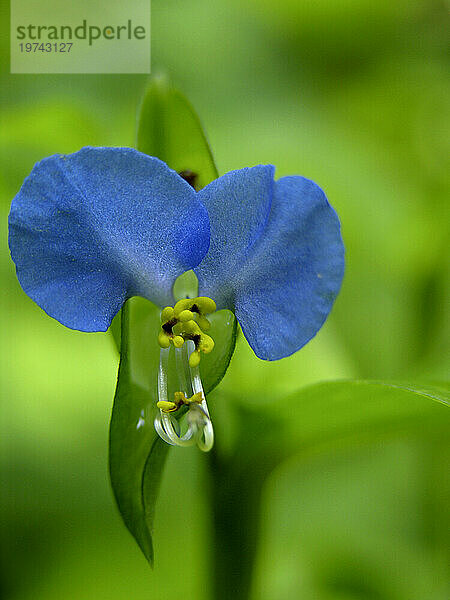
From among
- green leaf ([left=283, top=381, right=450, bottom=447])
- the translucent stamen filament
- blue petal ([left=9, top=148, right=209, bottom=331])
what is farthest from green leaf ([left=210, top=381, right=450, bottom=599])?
blue petal ([left=9, top=148, right=209, bottom=331])

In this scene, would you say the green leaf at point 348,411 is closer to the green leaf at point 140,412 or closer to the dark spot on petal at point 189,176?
the green leaf at point 140,412

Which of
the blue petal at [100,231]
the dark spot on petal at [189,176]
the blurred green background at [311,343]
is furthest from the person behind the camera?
the blurred green background at [311,343]

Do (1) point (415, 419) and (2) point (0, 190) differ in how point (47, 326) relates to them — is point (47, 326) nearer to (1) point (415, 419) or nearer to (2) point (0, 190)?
(2) point (0, 190)

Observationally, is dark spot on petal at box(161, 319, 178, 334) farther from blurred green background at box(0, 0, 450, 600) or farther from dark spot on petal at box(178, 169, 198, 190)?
blurred green background at box(0, 0, 450, 600)

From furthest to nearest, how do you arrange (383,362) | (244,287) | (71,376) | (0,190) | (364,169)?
(364,169) → (383,362) → (71,376) → (0,190) → (244,287)

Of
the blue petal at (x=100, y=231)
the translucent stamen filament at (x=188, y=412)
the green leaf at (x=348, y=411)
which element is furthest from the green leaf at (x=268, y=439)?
the blue petal at (x=100, y=231)

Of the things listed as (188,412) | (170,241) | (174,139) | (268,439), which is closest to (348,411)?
(268,439)

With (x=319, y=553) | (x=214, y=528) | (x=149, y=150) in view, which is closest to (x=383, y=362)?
(x=319, y=553)
